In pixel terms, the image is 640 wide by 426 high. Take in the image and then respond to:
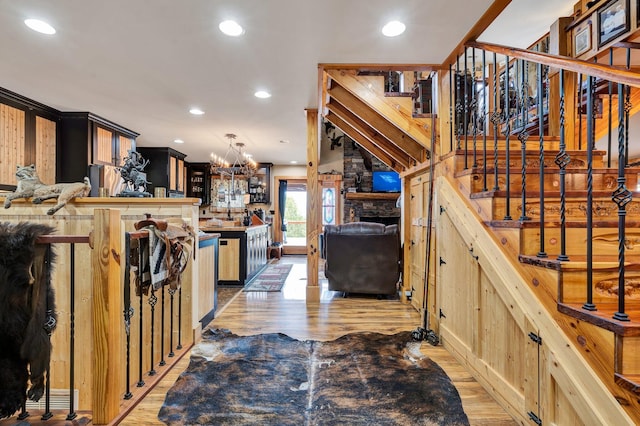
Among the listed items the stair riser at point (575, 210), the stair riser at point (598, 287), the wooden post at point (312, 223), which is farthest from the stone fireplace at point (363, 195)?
the stair riser at point (598, 287)

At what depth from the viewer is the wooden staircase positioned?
1176 mm

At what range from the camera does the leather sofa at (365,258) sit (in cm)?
408

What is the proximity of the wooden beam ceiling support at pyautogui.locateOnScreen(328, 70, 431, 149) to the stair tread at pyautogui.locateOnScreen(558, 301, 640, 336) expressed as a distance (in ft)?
6.35

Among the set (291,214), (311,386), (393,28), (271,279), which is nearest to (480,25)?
(393,28)

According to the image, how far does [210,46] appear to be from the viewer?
8.66 ft

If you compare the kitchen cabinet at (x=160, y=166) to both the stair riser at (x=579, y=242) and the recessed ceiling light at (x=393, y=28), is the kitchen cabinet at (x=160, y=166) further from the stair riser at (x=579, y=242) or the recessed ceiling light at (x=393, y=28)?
the stair riser at (x=579, y=242)

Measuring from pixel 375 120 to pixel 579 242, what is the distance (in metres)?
2.42

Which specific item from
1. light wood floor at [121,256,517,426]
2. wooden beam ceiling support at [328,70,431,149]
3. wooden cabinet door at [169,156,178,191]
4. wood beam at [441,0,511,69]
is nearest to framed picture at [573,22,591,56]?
wood beam at [441,0,511,69]

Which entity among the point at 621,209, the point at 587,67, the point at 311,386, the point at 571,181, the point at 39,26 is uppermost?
the point at 39,26

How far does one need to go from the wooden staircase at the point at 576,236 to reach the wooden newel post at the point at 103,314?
7.18 feet

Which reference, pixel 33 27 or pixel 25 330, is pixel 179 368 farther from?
pixel 33 27

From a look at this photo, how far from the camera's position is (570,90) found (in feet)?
8.87

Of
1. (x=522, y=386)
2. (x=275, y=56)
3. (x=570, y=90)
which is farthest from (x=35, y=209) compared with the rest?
(x=570, y=90)

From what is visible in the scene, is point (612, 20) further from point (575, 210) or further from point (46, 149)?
point (46, 149)
